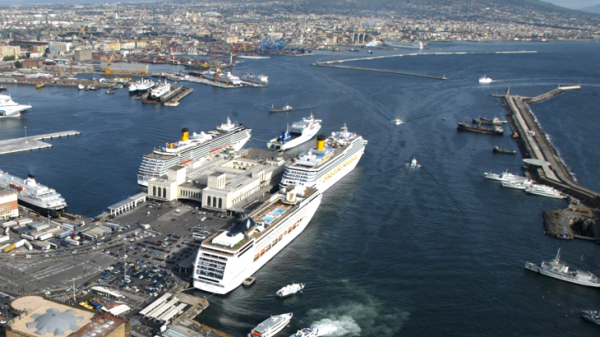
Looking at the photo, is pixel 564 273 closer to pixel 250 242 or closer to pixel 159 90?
pixel 250 242

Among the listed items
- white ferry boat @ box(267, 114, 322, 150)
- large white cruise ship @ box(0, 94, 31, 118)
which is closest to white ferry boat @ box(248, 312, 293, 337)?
white ferry boat @ box(267, 114, 322, 150)

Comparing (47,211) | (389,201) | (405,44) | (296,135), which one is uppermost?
(405,44)

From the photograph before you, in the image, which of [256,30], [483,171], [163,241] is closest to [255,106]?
[483,171]

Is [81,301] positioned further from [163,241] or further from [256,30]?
[256,30]

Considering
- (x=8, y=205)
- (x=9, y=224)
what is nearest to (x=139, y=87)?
(x=8, y=205)

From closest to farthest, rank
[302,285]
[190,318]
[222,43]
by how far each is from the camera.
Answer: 1. [190,318]
2. [302,285]
3. [222,43]

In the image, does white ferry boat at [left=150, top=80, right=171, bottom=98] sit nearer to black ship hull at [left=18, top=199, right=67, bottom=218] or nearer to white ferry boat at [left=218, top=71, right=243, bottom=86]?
white ferry boat at [left=218, top=71, right=243, bottom=86]
